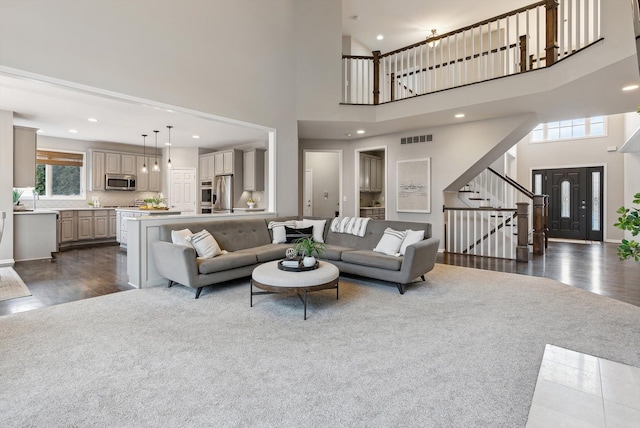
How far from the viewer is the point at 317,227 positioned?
5.46 metres

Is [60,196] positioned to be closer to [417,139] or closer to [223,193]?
[223,193]

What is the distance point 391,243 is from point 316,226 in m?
1.50

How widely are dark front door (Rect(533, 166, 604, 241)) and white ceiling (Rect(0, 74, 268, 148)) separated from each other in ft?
27.2

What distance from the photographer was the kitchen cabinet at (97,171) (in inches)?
317

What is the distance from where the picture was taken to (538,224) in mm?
6602

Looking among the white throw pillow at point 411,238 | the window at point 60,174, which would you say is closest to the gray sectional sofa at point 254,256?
the white throw pillow at point 411,238

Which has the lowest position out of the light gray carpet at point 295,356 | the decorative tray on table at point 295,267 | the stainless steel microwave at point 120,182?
the light gray carpet at point 295,356

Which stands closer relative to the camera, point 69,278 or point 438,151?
point 69,278

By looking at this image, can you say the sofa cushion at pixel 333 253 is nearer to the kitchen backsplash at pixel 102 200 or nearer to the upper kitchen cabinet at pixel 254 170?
the upper kitchen cabinet at pixel 254 170

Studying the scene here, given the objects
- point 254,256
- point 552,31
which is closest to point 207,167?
point 254,256

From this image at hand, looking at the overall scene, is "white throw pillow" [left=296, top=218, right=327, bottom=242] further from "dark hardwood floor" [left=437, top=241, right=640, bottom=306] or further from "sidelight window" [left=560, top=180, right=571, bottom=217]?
"sidelight window" [left=560, top=180, right=571, bottom=217]

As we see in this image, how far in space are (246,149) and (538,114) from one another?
6553mm

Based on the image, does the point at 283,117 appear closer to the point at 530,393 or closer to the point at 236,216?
the point at 236,216

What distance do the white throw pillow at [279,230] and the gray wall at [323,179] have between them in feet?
14.7
